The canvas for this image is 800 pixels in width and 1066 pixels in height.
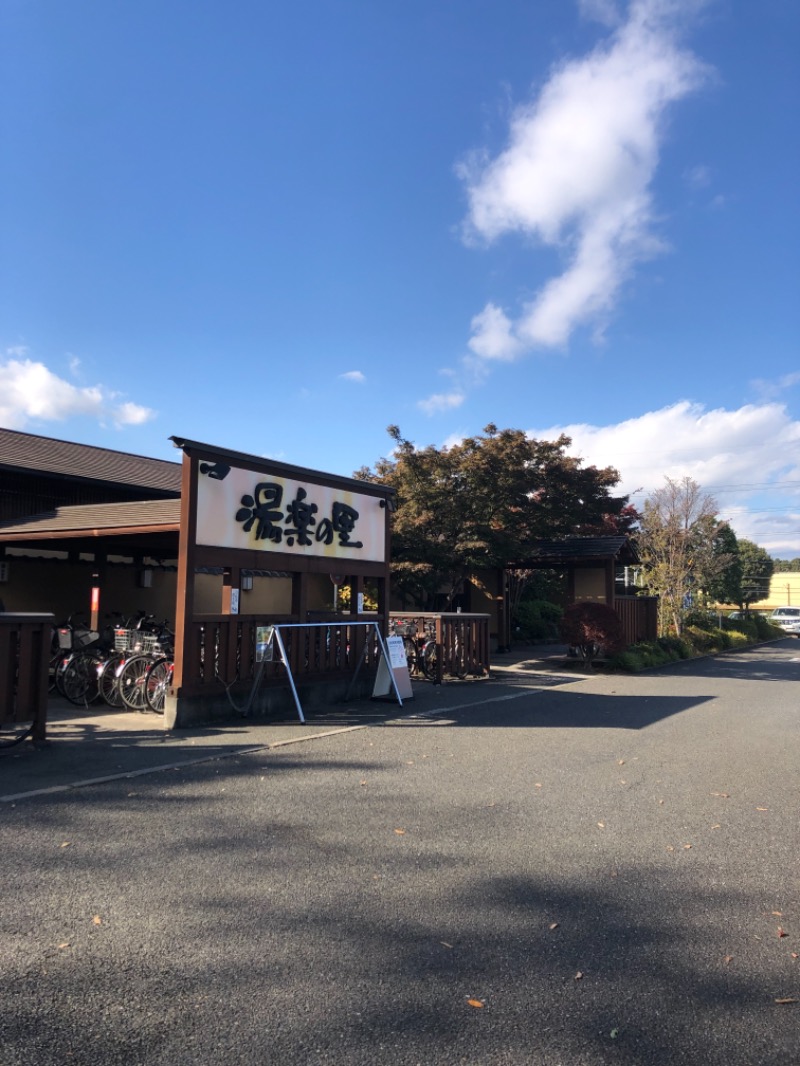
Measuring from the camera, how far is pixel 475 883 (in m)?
4.26

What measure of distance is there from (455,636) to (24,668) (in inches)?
333

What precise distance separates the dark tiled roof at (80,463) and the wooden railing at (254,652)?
6.72 m

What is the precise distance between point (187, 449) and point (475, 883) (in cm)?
662

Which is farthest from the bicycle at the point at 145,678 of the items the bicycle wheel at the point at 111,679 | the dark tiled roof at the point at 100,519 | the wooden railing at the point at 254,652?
the dark tiled roof at the point at 100,519

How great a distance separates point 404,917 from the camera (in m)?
3.80

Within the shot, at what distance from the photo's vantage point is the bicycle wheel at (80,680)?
10.7m

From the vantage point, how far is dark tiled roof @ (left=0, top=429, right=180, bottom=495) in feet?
48.2

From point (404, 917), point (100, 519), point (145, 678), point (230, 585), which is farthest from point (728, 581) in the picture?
point (404, 917)

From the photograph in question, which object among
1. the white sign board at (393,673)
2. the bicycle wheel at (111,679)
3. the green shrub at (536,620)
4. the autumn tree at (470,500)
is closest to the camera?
the bicycle wheel at (111,679)

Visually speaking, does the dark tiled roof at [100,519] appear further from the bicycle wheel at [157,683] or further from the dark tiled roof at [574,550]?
the dark tiled roof at [574,550]

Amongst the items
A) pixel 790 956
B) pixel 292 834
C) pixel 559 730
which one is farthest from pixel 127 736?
pixel 790 956

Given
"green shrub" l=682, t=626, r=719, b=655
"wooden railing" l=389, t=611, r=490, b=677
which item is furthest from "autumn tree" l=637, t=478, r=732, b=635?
"wooden railing" l=389, t=611, r=490, b=677

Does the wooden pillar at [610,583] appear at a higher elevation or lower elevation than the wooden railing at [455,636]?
higher

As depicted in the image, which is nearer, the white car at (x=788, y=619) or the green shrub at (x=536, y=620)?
the green shrub at (x=536, y=620)
